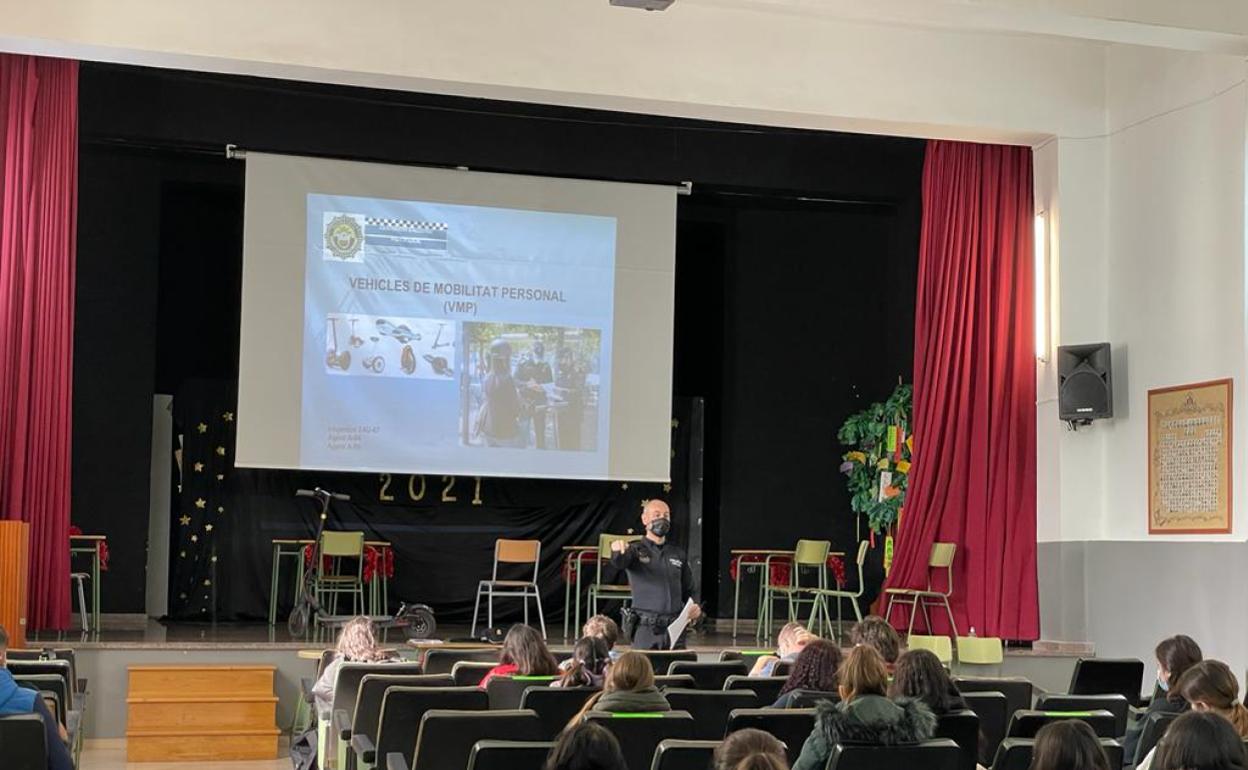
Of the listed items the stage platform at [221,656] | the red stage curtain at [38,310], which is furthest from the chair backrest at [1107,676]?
the red stage curtain at [38,310]

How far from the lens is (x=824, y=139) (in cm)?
1234

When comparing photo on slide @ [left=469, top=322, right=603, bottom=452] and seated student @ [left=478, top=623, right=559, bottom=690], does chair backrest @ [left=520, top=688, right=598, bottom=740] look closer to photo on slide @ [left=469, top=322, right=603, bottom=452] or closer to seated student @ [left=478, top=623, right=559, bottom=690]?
seated student @ [left=478, top=623, right=559, bottom=690]

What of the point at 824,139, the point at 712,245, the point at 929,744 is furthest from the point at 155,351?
the point at 929,744

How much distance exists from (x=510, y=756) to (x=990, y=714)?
8.09 ft

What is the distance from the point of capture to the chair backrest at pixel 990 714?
18.2 feet

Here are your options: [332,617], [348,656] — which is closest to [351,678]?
[348,656]

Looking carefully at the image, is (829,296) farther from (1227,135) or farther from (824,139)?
(1227,135)

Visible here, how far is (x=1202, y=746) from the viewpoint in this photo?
3207mm

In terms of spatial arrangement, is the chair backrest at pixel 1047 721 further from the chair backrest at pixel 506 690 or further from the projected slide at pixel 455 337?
the projected slide at pixel 455 337

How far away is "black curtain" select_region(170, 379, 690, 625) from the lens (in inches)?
473

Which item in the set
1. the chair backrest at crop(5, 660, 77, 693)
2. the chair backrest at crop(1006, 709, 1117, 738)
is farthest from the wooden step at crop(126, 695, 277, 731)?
the chair backrest at crop(1006, 709, 1117, 738)

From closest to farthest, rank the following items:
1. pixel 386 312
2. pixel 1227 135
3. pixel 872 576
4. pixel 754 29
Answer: pixel 1227 135 → pixel 754 29 → pixel 386 312 → pixel 872 576

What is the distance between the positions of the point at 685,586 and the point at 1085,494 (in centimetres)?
365

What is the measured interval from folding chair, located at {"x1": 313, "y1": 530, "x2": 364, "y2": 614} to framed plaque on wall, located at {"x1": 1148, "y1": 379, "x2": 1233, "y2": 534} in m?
5.83
